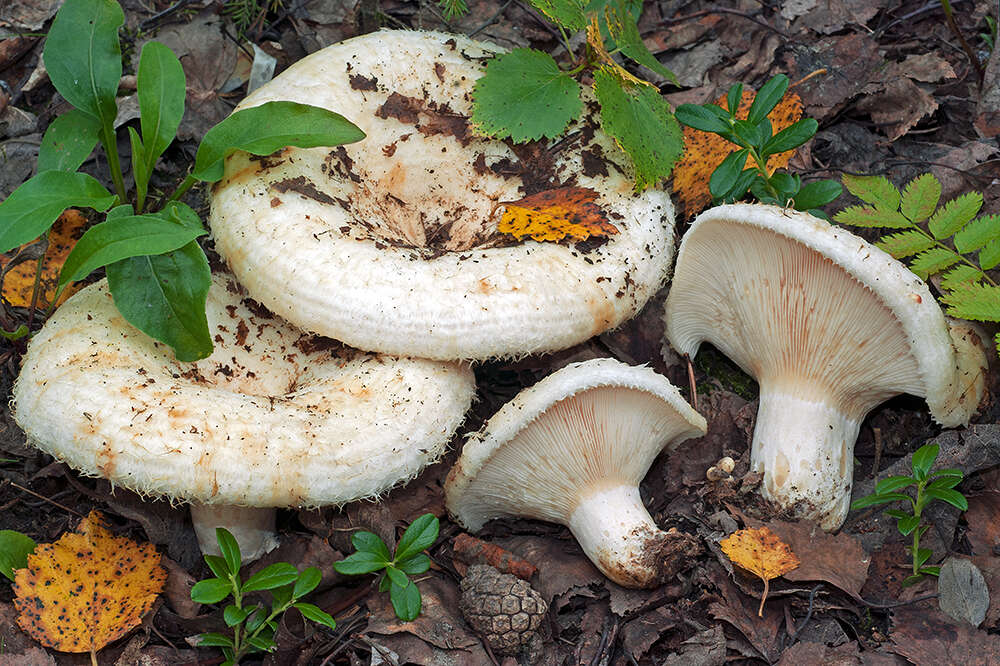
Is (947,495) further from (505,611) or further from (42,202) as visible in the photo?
(42,202)

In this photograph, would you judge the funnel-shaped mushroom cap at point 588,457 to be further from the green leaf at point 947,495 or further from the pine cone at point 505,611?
the green leaf at point 947,495

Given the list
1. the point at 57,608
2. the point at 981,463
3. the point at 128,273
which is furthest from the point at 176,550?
the point at 981,463

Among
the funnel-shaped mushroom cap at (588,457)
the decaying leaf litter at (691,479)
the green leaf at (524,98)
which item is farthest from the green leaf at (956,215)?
the green leaf at (524,98)

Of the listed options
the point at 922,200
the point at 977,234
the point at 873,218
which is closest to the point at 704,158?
the point at 873,218

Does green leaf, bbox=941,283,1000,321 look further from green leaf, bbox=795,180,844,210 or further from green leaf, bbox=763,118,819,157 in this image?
green leaf, bbox=763,118,819,157

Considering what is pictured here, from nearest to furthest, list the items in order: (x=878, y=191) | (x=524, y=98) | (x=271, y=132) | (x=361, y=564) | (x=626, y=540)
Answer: (x=361, y=564), (x=626, y=540), (x=271, y=132), (x=878, y=191), (x=524, y=98)

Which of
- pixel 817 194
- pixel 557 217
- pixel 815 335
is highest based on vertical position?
Result: pixel 817 194

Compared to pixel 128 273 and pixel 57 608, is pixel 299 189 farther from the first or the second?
pixel 57 608
